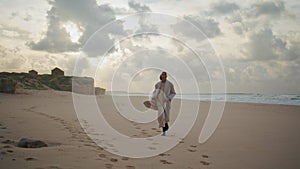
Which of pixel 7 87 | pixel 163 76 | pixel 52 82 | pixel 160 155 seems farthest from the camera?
pixel 52 82

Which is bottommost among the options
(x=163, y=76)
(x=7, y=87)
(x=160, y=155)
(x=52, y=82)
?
(x=160, y=155)

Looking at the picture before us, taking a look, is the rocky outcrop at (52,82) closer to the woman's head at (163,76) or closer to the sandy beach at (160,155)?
the woman's head at (163,76)

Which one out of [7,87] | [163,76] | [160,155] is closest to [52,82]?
[7,87]

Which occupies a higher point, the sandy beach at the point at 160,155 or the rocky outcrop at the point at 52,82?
the rocky outcrop at the point at 52,82

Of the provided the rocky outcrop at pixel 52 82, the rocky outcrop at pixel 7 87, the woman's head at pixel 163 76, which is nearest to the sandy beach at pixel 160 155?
the woman's head at pixel 163 76

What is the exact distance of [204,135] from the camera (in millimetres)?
9094

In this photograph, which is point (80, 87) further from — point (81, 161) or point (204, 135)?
point (81, 161)

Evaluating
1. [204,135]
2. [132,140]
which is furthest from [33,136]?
[204,135]

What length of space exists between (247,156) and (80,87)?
43056 mm

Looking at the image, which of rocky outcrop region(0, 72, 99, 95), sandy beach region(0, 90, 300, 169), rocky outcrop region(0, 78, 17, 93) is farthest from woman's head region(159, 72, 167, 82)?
rocky outcrop region(0, 72, 99, 95)

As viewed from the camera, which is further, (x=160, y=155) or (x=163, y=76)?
(x=163, y=76)

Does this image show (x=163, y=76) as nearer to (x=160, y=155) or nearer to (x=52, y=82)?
(x=160, y=155)

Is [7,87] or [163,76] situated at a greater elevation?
[163,76]

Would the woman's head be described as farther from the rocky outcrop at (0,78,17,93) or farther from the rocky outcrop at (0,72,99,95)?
the rocky outcrop at (0,72,99,95)
